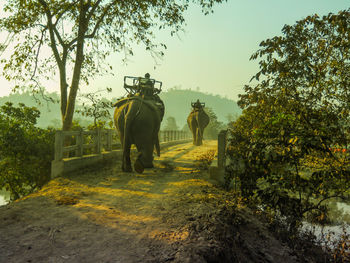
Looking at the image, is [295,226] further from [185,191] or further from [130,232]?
[130,232]

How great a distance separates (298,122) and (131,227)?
360 cm

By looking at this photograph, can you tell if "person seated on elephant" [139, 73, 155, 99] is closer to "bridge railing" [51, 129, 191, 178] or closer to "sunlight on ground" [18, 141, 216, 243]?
"bridge railing" [51, 129, 191, 178]

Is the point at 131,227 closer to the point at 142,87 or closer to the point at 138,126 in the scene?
the point at 138,126

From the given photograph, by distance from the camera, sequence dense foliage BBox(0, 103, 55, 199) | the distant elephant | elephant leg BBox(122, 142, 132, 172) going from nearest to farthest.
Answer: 1. the distant elephant
2. elephant leg BBox(122, 142, 132, 172)
3. dense foliage BBox(0, 103, 55, 199)

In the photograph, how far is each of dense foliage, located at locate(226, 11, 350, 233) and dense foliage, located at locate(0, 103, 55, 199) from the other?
783 cm

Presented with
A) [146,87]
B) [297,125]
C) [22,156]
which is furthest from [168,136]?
[297,125]

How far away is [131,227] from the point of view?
4184 millimetres

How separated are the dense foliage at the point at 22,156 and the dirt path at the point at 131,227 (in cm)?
363

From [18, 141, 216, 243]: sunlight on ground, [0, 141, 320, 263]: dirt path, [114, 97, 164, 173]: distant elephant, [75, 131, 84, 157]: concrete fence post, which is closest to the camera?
[0, 141, 320, 263]: dirt path

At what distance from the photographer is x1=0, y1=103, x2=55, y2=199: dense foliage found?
1012cm

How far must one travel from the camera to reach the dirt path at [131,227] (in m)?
3.37

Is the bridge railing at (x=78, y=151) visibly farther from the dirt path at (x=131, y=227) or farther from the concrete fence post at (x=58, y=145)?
the dirt path at (x=131, y=227)

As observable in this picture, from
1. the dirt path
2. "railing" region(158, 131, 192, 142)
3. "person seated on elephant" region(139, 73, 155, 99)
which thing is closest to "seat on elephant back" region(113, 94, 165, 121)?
"person seated on elephant" region(139, 73, 155, 99)

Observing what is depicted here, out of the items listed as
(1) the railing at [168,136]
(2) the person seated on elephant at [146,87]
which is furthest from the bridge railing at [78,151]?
(1) the railing at [168,136]
